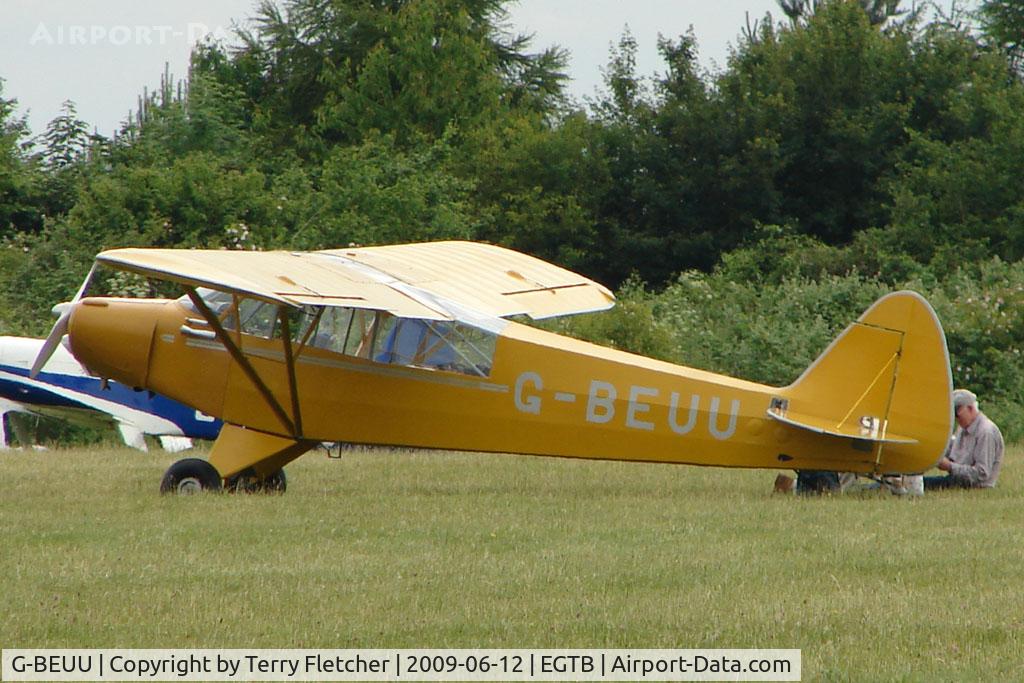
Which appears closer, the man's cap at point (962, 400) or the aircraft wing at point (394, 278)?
the aircraft wing at point (394, 278)

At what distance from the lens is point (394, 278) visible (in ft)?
34.4

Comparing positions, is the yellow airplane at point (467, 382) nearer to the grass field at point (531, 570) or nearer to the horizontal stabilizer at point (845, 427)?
the horizontal stabilizer at point (845, 427)

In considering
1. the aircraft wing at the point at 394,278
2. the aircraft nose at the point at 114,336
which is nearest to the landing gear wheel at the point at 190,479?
the aircraft nose at the point at 114,336

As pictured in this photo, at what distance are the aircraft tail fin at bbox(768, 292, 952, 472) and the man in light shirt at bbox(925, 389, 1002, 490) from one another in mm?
1101

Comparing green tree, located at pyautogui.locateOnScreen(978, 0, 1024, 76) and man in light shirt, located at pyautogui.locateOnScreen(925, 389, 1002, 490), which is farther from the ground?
green tree, located at pyautogui.locateOnScreen(978, 0, 1024, 76)

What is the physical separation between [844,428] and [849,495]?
2.71 feet

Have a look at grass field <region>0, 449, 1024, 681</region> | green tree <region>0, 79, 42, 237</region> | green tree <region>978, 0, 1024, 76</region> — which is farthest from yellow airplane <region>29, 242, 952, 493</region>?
green tree <region>978, 0, 1024, 76</region>

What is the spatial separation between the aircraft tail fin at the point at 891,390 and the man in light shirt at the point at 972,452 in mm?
1101

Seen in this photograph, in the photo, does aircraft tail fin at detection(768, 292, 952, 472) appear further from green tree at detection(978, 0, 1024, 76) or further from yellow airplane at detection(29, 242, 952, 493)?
green tree at detection(978, 0, 1024, 76)

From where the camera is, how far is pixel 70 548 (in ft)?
27.1

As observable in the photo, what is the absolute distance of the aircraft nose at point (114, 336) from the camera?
1080 centimetres

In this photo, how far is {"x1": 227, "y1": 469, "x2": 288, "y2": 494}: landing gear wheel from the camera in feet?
35.1

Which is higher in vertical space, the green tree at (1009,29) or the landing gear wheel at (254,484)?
the green tree at (1009,29)

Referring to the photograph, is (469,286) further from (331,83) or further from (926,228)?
(331,83)
